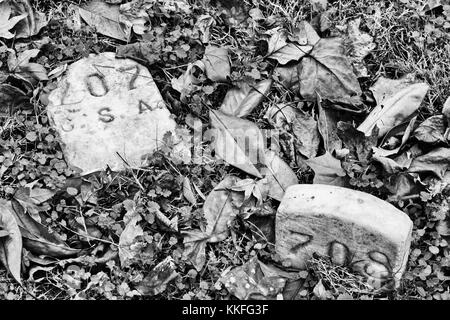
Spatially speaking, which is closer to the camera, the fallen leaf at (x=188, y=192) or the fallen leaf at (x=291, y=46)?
the fallen leaf at (x=188, y=192)

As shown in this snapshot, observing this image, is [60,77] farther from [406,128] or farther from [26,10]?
[406,128]

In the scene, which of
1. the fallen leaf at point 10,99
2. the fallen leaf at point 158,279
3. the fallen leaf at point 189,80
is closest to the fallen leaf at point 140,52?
the fallen leaf at point 189,80

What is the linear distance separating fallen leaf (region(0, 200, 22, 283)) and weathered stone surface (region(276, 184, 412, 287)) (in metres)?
1.03

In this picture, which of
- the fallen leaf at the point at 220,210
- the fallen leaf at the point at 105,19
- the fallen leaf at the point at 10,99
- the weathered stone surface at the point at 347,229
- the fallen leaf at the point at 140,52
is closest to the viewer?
the weathered stone surface at the point at 347,229

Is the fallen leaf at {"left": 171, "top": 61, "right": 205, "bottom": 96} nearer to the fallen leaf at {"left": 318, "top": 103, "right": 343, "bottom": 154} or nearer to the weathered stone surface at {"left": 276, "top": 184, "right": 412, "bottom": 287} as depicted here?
the fallen leaf at {"left": 318, "top": 103, "right": 343, "bottom": 154}

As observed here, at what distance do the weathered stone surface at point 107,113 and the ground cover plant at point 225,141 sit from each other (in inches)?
2.0

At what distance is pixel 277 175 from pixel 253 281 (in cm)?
47

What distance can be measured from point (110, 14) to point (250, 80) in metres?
0.77

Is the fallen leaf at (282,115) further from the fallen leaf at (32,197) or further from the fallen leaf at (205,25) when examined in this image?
the fallen leaf at (32,197)

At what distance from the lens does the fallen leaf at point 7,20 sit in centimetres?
351

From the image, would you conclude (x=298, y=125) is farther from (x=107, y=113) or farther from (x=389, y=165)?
(x=107, y=113)

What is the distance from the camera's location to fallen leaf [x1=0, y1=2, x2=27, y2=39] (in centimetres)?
351

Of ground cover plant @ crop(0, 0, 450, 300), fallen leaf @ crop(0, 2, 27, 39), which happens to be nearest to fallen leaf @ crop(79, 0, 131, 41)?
ground cover plant @ crop(0, 0, 450, 300)

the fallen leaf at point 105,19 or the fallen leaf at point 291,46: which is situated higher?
the fallen leaf at point 291,46
